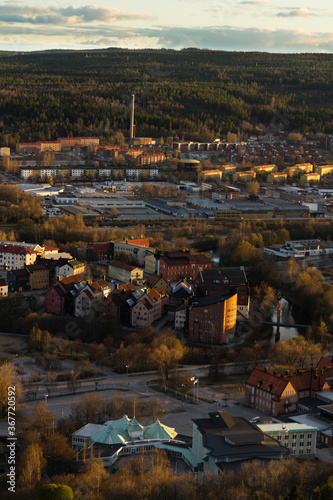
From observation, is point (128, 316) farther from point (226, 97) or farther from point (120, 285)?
point (226, 97)

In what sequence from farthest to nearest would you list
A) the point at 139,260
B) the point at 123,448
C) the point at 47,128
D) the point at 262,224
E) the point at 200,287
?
the point at 47,128 → the point at 262,224 → the point at 139,260 → the point at 200,287 → the point at 123,448

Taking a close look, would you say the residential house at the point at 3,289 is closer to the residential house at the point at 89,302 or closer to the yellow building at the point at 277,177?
the residential house at the point at 89,302

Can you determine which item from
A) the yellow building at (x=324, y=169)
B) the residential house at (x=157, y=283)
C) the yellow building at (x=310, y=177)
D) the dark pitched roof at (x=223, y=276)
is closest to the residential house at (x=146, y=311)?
the residential house at (x=157, y=283)

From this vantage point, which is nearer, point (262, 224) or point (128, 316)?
point (128, 316)

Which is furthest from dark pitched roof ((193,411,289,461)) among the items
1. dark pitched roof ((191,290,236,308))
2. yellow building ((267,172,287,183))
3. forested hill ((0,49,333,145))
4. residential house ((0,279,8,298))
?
forested hill ((0,49,333,145))

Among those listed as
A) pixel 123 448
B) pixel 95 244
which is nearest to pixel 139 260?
pixel 95 244

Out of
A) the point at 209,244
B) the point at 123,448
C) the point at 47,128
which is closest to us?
the point at 123,448

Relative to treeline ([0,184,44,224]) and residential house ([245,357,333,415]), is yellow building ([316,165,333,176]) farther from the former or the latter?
residential house ([245,357,333,415])
